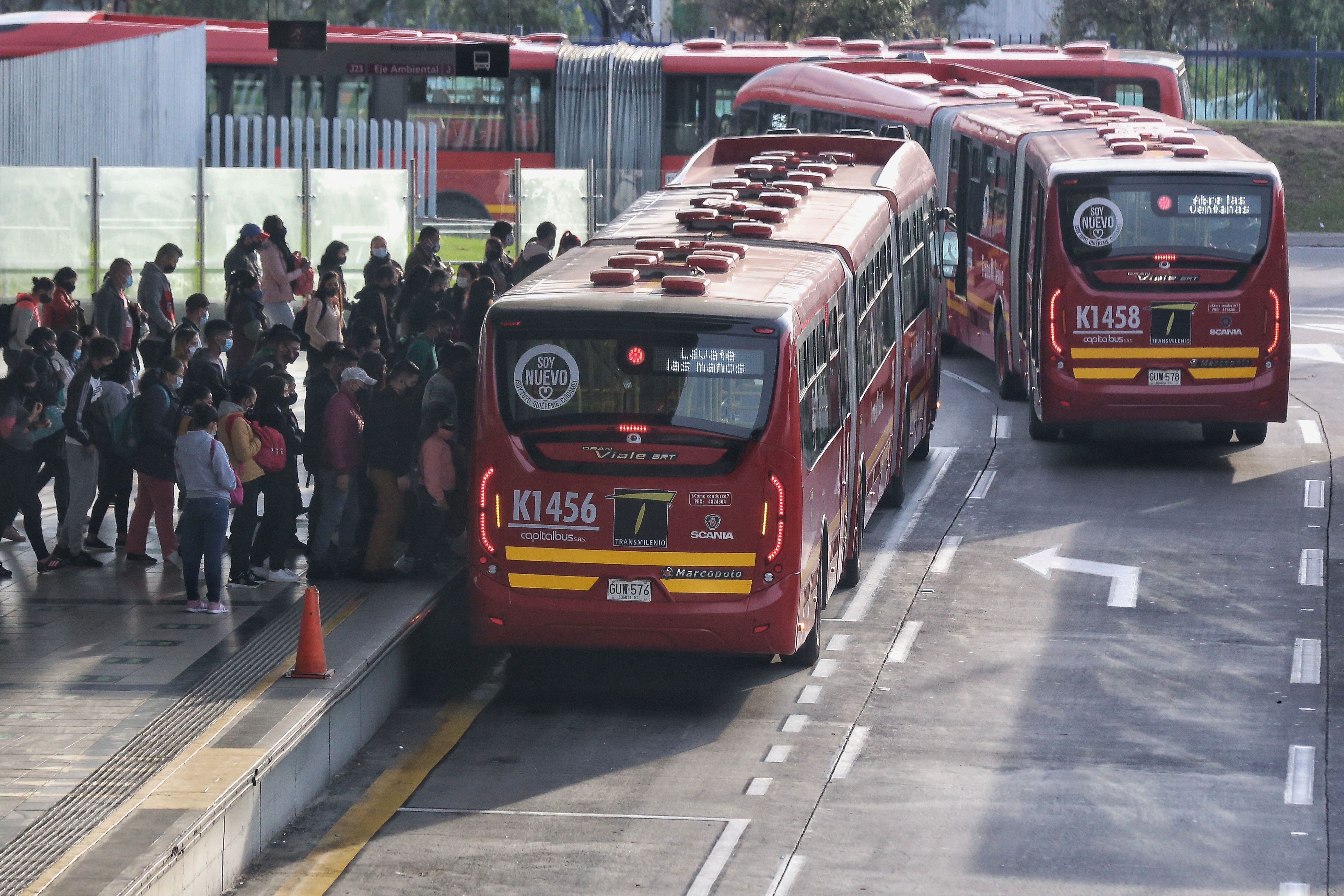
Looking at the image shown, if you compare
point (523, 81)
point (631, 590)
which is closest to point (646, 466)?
point (631, 590)

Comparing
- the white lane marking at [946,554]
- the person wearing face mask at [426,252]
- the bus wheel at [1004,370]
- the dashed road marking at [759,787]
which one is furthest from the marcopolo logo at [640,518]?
the bus wheel at [1004,370]

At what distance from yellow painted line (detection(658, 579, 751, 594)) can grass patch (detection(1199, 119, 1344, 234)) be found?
3419cm

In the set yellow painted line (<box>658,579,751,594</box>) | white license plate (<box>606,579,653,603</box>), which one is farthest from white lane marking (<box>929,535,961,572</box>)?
white license plate (<box>606,579,653,603</box>)

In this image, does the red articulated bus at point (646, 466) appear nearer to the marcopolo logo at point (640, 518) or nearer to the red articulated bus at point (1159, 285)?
the marcopolo logo at point (640, 518)

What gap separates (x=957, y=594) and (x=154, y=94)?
2112 centimetres

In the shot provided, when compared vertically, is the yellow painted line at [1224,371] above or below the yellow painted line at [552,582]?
above

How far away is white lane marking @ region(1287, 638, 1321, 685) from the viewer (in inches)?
501

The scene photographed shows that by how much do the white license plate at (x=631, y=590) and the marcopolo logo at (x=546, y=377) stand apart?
1.06 meters

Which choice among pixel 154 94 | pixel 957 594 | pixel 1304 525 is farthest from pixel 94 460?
pixel 154 94

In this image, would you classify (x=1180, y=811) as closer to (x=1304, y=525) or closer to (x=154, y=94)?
(x=1304, y=525)

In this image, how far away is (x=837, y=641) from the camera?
44.8 feet

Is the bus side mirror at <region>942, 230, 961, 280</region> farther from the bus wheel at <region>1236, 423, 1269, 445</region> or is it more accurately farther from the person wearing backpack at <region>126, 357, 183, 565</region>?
the person wearing backpack at <region>126, 357, 183, 565</region>

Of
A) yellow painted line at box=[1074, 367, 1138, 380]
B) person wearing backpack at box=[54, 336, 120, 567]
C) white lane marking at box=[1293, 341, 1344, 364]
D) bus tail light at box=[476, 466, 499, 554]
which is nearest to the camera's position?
bus tail light at box=[476, 466, 499, 554]

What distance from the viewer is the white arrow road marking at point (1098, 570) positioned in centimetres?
1474
